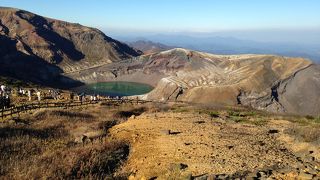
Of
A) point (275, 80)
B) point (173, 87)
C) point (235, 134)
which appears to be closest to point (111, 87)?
point (173, 87)

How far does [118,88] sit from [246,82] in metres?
76.6

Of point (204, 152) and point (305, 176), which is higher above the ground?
point (305, 176)

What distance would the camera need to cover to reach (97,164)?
13844 millimetres

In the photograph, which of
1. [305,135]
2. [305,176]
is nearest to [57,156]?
[305,176]

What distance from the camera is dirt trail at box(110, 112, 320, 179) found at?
13109mm

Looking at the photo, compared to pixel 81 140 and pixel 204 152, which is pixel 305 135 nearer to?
pixel 204 152

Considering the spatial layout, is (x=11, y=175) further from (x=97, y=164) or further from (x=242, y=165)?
(x=242, y=165)

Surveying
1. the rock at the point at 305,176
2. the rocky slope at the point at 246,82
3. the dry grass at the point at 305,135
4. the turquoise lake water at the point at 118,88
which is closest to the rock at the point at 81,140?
the rock at the point at 305,176

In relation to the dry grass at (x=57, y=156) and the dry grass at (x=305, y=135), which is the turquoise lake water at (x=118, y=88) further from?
the dry grass at (x=57, y=156)

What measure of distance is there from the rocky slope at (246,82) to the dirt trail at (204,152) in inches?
3040

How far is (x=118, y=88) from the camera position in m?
181

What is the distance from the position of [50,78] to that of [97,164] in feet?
589

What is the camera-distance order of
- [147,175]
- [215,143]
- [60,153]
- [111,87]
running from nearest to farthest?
[147,175] < [60,153] < [215,143] < [111,87]

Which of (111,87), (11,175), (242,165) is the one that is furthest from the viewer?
(111,87)
